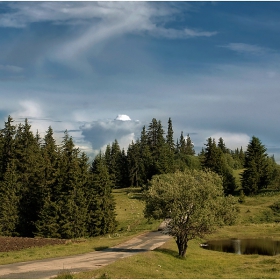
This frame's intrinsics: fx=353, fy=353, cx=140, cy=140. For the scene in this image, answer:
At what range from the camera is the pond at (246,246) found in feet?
161

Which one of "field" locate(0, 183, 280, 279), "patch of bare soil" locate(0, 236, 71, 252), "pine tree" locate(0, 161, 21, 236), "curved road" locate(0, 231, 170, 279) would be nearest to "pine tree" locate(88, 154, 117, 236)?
"field" locate(0, 183, 280, 279)

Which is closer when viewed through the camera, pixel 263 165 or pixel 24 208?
pixel 24 208

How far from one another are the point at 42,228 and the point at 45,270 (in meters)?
32.1

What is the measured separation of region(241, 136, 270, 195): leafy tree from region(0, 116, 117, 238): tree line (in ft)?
155

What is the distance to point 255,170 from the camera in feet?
322

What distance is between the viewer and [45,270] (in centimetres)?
2712

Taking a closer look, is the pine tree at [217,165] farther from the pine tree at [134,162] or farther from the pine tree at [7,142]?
the pine tree at [7,142]

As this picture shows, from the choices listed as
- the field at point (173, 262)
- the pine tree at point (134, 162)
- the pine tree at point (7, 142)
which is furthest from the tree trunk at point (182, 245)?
the pine tree at point (134, 162)

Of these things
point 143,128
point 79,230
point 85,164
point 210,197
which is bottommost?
point 79,230

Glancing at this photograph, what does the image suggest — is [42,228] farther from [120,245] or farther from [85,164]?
[120,245]

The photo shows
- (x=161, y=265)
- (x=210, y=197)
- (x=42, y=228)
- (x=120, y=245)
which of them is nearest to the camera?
(x=161, y=265)

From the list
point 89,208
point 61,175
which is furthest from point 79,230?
point 61,175

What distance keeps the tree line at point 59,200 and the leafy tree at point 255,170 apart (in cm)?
4713

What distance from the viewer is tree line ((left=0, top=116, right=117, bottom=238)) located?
58.5 m
